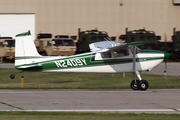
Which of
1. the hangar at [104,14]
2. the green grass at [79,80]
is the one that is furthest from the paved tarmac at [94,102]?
the hangar at [104,14]

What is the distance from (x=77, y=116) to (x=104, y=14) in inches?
1492

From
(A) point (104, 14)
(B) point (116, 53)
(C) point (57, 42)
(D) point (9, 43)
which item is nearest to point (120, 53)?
(B) point (116, 53)

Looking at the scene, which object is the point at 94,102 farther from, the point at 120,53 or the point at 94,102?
the point at 120,53

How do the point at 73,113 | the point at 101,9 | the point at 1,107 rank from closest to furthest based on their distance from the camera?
the point at 73,113 < the point at 1,107 < the point at 101,9

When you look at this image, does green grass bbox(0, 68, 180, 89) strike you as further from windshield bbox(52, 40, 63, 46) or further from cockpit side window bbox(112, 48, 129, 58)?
windshield bbox(52, 40, 63, 46)

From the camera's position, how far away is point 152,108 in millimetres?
10781

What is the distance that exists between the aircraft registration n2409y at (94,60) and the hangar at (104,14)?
3026 centimetres

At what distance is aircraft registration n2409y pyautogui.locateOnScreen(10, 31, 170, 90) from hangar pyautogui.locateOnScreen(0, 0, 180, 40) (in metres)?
30.3

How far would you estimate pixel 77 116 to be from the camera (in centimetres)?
923

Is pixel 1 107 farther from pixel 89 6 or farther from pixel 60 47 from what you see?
pixel 89 6

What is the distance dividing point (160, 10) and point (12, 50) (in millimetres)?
22704

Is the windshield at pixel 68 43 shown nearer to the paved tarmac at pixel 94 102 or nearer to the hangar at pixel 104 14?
the hangar at pixel 104 14

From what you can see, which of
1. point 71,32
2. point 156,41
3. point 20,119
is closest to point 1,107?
point 20,119

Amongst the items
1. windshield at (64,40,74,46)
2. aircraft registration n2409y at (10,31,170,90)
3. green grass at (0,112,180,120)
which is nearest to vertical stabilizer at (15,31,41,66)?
aircraft registration n2409y at (10,31,170,90)
